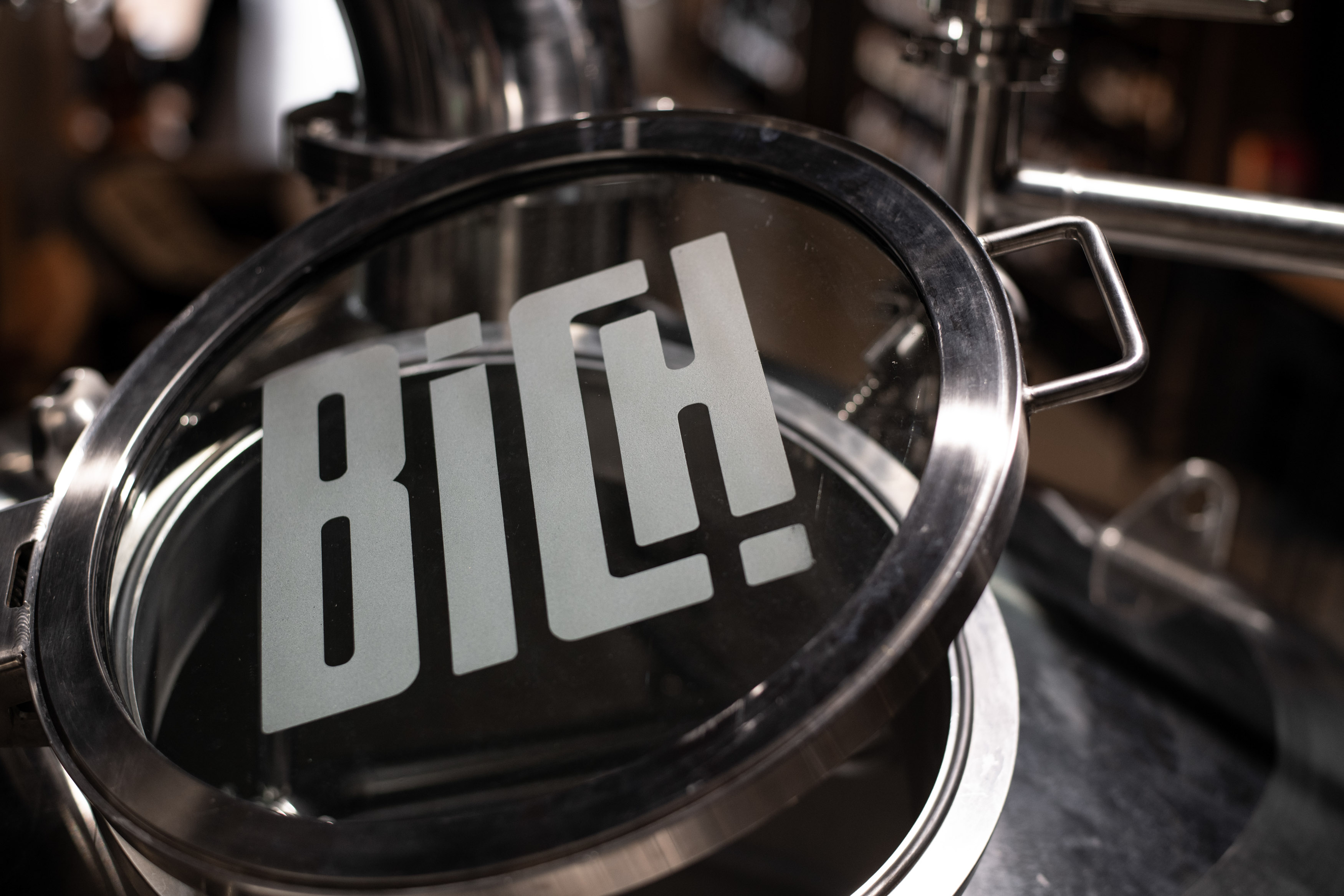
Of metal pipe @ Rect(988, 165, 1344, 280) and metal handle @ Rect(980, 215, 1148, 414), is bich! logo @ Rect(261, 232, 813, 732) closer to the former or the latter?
metal handle @ Rect(980, 215, 1148, 414)

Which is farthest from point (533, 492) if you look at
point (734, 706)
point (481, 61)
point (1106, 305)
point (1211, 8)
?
point (1211, 8)

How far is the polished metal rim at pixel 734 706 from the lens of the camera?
35 cm

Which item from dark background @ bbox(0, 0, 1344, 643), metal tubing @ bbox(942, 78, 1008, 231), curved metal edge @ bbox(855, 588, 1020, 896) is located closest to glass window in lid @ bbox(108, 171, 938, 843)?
curved metal edge @ bbox(855, 588, 1020, 896)

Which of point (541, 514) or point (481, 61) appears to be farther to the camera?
point (481, 61)

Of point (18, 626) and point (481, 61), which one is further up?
point (481, 61)

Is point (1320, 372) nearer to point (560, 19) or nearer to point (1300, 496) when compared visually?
point (1300, 496)

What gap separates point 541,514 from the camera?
49 cm

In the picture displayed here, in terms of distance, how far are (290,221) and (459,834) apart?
8.96 feet

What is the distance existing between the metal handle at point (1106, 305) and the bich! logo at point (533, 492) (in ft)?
0.39

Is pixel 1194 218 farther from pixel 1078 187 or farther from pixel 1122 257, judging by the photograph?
pixel 1122 257

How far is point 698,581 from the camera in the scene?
0.46 m

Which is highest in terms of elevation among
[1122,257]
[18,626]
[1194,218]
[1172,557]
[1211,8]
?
[1211,8]

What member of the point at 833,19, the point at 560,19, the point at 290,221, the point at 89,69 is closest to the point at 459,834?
the point at 560,19

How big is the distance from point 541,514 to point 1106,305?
11.0 inches
